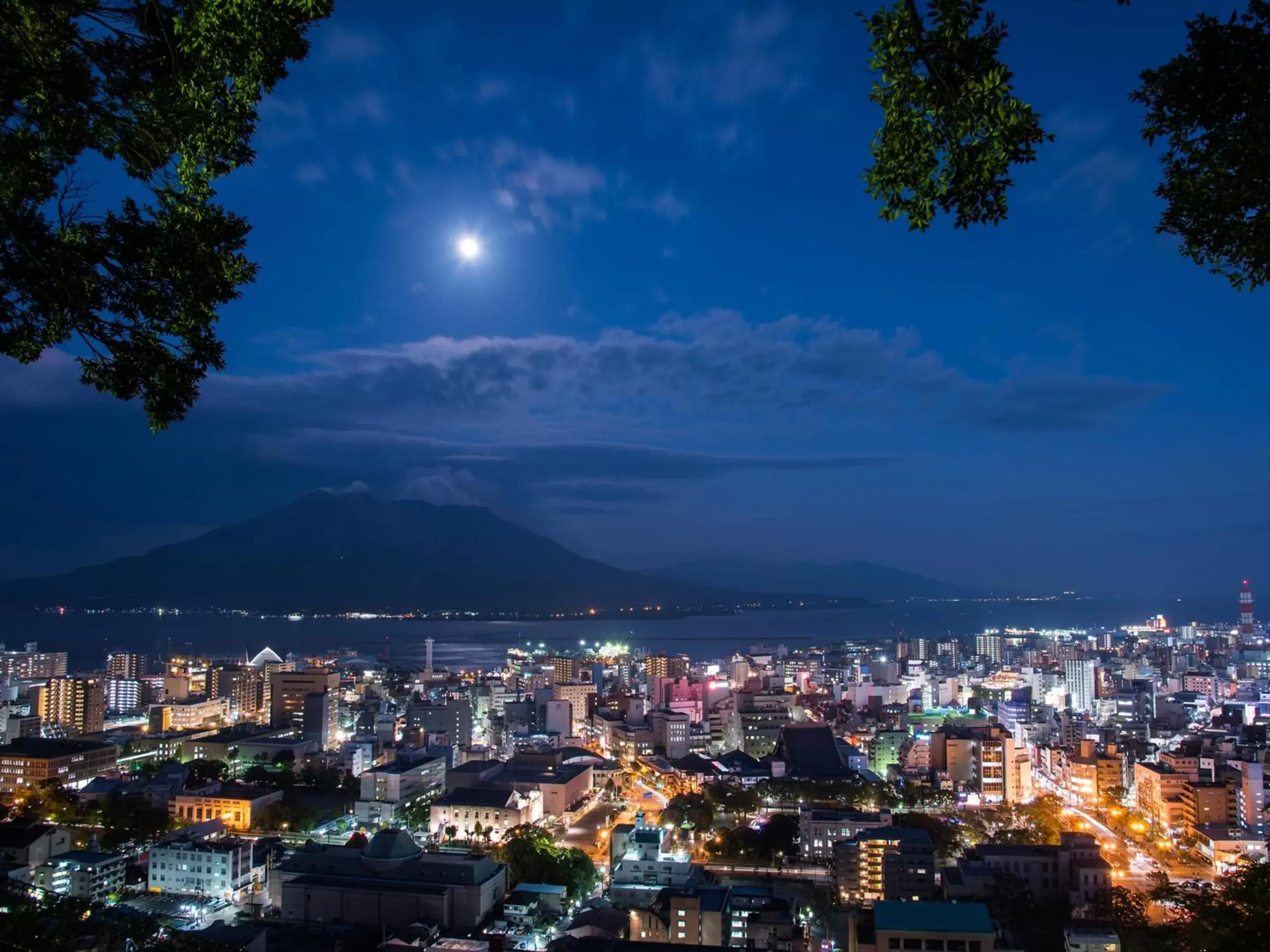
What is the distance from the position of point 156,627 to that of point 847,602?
5279 cm

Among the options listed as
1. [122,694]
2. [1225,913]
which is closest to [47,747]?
[122,694]

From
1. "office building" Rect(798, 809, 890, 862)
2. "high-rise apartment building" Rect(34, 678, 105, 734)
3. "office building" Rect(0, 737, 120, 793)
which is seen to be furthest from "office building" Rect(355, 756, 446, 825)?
"high-rise apartment building" Rect(34, 678, 105, 734)

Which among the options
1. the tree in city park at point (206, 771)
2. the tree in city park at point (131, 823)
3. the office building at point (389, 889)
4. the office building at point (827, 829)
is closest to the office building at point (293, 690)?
the tree in city park at point (206, 771)

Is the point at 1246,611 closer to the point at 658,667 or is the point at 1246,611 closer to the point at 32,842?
the point at 658,667

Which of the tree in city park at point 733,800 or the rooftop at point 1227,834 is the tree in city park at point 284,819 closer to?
the tree in city park at point 733,800

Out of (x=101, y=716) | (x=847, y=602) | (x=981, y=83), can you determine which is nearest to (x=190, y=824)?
(x=101, y=716)

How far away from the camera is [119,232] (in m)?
1.32

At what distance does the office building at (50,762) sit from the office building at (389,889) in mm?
6326

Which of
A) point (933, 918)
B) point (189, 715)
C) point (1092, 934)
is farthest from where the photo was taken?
point (189, 715)

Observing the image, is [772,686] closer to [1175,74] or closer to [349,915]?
[349,915]

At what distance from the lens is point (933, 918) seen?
17.1 feet

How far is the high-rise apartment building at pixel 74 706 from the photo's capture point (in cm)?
1669

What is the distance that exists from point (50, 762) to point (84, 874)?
5.99 m

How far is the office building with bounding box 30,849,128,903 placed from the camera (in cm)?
701
